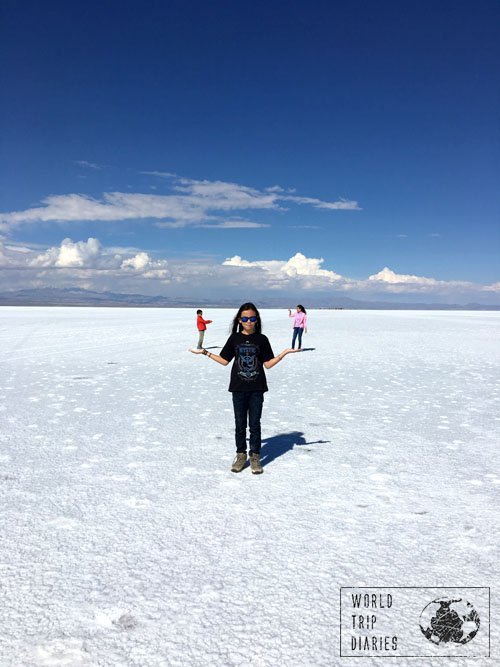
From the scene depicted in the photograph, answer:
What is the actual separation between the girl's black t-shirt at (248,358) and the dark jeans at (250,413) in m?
0.11

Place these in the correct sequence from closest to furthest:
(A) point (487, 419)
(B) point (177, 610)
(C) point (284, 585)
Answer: (B) point (177, 610) → (C) point (284, 585) → (A) point (487, 419)

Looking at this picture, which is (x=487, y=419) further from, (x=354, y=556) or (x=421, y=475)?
(x=354, y=556)

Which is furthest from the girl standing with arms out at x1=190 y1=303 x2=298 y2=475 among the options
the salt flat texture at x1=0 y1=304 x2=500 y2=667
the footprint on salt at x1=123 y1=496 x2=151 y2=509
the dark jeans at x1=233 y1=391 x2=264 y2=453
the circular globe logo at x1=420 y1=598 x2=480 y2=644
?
the circular globe logo at x1=420 y1=598 x2=480 y2=644

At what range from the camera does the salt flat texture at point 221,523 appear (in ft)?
9.47

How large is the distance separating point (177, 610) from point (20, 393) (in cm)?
846

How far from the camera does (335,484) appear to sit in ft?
17.3

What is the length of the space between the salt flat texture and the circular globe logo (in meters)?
0.15

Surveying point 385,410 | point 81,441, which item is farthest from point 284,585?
point 385,410

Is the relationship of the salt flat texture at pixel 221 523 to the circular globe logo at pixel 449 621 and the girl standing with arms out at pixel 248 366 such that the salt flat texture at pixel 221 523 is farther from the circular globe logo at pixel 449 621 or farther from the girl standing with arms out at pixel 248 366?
the girl standing with arms out at pixel 248 366

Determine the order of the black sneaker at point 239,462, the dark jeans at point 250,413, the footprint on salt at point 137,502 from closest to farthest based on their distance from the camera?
1. the footprint on salt at point 137,502
2. the dark jeans at point 250,413
3. the black sneaker at point 239,462

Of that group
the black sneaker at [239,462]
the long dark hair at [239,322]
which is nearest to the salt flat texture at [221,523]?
the black sneaker at [239,462]

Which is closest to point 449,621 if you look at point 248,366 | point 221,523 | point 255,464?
point 221,523

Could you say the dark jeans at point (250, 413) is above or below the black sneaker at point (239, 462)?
above

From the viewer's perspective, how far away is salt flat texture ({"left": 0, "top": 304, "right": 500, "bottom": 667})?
9.47 ft
